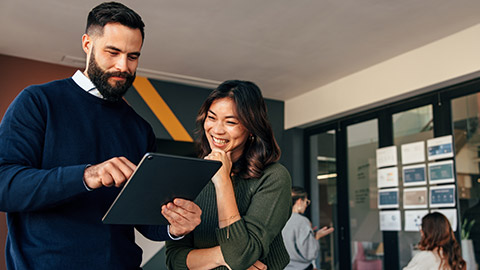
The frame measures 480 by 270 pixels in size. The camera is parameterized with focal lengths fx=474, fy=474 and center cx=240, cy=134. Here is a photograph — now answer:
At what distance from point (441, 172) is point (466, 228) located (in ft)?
1.98

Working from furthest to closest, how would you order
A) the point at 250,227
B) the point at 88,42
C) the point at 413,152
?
the point at 413,152
the point at 250,227
the point at 88,42

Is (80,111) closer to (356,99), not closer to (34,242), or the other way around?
(34,242)

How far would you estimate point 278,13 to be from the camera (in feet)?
13.7

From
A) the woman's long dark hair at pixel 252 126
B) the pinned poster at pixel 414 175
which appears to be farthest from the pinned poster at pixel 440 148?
the woman's long dark hair at pixel 252 126

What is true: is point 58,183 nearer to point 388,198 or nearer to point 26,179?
point 26,179

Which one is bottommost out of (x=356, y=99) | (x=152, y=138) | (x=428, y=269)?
(x=428, y=269)

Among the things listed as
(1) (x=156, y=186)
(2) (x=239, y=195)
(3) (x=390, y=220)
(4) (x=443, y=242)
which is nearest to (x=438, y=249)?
(4) (x=443, y=242)

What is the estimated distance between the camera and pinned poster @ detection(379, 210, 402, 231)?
529cm

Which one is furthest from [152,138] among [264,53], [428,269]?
[264,53]

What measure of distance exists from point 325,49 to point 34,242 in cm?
421

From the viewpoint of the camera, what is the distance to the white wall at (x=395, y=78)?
14.7 feet

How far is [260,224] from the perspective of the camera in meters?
1.49

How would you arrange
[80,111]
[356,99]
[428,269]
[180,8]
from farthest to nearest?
[356,99] < [180,8] < [428,269] < [80,111]

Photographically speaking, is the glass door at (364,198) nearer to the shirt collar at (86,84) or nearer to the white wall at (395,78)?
the white wall at (395,78)
